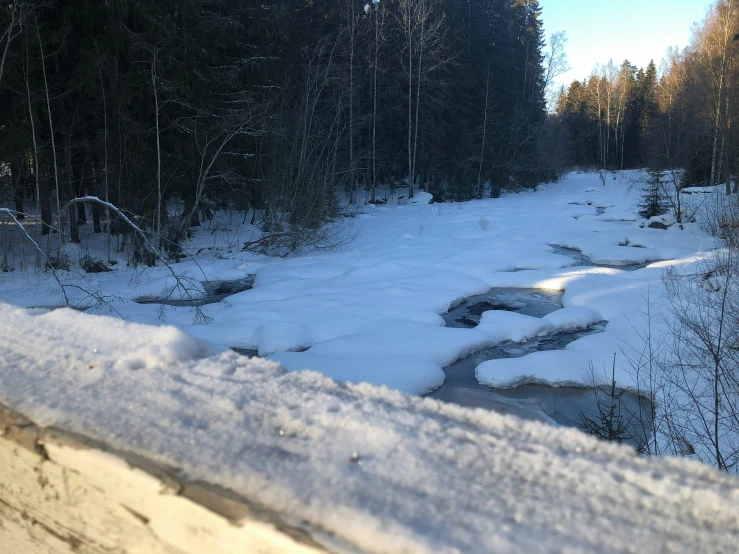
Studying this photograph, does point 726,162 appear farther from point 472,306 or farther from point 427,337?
point 427,337

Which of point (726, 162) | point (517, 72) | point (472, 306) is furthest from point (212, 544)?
point (517, 72)

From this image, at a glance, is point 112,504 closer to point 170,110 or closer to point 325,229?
point 170,110

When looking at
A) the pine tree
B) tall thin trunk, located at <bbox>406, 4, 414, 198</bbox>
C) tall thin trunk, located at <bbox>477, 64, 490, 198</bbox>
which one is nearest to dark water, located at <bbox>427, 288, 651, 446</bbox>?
the pine tree

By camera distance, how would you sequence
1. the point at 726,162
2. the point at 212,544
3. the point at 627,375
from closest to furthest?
the point at 212,544 → the point at 627,375 → the point at 726,162

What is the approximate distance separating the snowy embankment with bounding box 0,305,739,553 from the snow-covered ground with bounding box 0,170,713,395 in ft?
12.8

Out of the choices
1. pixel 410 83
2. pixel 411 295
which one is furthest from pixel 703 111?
pixel 411 295

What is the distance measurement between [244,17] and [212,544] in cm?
1596

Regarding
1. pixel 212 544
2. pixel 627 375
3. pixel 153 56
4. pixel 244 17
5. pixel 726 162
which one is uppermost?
pixel 244 17

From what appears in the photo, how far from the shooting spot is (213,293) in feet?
32.4

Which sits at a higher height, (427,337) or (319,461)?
(319,461)

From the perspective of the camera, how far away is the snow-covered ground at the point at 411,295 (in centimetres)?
609

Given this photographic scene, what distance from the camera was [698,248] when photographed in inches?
503

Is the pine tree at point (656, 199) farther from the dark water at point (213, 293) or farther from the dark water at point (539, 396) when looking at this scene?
the dark water at point (213, 293)

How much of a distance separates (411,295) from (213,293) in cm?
369
